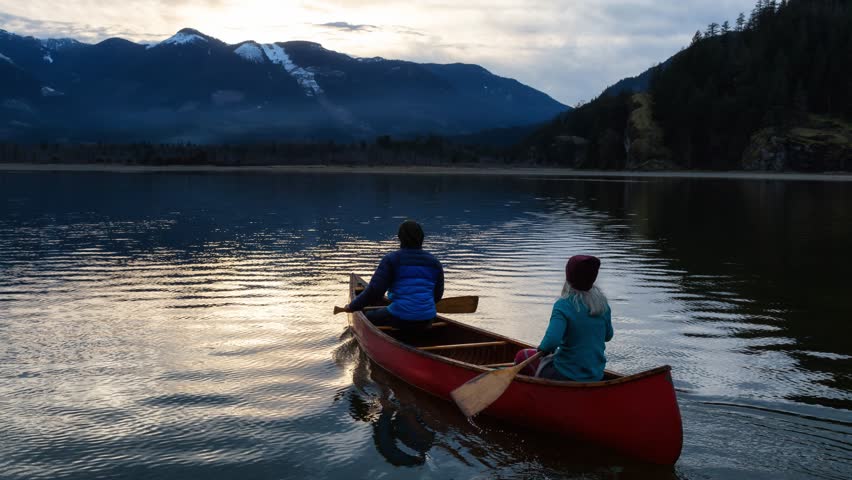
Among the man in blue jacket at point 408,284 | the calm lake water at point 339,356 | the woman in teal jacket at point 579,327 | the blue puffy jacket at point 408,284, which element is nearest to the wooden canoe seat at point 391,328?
the man in blue jacket at point 408,284

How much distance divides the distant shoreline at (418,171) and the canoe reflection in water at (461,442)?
416 ft

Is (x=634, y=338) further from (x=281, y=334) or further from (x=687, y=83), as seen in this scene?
(x=687, y=83)

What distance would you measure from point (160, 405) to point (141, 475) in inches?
97.3

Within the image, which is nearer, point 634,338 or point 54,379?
point 54,379

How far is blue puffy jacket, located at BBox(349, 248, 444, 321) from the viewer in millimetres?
12539

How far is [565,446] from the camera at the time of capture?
9.59 metres

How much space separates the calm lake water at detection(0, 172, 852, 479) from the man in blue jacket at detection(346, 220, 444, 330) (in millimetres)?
1236

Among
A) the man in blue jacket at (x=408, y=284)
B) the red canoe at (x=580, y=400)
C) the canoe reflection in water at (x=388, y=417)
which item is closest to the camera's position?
the red canoe at (x=580, y=400)

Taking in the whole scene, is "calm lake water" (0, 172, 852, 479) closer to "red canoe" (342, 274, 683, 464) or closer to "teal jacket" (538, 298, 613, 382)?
"red canoe" (342, 274, 683, 464)

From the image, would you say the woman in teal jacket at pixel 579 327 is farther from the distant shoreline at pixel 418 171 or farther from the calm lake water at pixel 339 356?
the distant shoreline at pixel 418 171

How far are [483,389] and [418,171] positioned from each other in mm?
173660

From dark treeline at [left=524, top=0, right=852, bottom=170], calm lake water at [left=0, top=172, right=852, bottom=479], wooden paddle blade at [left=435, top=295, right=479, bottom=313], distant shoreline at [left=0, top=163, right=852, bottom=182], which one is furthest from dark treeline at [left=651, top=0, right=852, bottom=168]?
wooden paddle blade at [left=435, top=295, right=479, bottom=313]

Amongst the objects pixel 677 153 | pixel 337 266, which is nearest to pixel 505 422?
pixel 337 266

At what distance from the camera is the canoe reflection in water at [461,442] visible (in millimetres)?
9016
